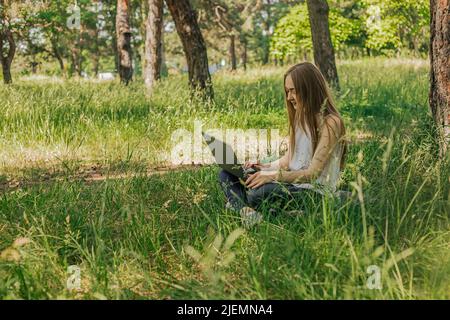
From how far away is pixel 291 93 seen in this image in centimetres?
410

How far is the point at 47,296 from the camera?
2.80 metres

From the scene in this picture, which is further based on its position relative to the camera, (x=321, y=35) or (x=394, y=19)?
(x=394, y=19)

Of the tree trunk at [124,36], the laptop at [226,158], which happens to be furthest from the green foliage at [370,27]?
the laptop at [226,158]

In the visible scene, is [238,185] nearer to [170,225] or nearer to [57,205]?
[170,225]

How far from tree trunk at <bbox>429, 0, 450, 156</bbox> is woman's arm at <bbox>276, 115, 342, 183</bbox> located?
3.12ft

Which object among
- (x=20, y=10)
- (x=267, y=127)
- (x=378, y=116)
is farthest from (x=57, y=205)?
(x=20, y=10)

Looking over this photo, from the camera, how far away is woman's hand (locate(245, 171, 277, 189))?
12.5ft

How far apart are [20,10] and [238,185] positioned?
12519 millimetres

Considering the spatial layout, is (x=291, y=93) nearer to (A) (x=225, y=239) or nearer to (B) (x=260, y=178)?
(B) (x=260, y=178)

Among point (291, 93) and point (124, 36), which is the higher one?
point (124, 36)

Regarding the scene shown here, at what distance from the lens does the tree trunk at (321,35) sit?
1169 cm

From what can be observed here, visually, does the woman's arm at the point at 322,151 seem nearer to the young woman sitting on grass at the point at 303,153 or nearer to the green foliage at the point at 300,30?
the young woman sitting on grass at the point at 303,153

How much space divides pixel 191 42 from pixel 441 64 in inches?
251

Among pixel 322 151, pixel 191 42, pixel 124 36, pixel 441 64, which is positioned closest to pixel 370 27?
pixel 124 36
